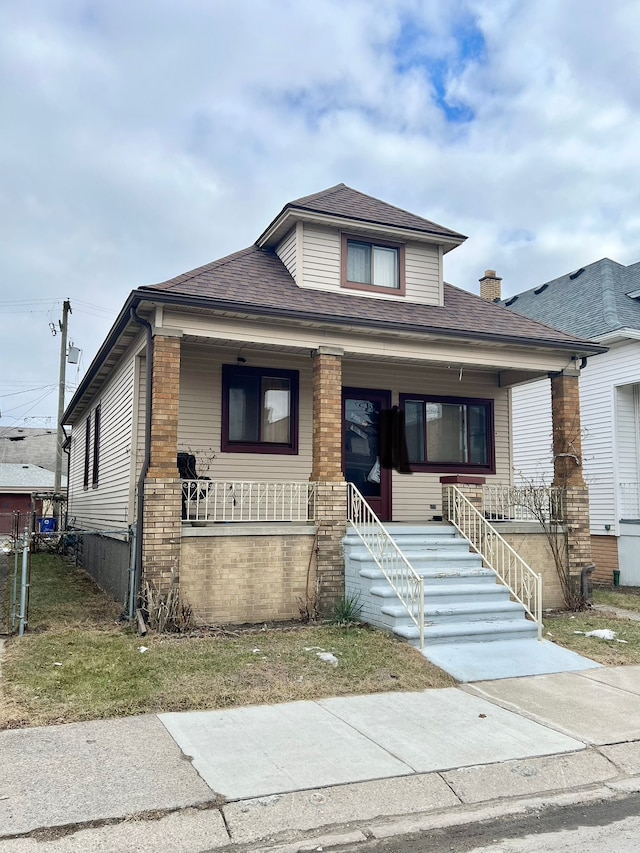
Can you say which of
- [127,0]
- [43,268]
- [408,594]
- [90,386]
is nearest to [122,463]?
[90,386]

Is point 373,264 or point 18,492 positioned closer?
point 373,264

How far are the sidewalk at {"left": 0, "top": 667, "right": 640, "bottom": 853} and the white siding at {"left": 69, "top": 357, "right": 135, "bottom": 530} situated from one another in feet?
20.3

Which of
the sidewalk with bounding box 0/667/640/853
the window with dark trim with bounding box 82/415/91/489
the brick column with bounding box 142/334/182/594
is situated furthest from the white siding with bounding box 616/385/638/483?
the window with dark trim with bounding box 82/415/91/489

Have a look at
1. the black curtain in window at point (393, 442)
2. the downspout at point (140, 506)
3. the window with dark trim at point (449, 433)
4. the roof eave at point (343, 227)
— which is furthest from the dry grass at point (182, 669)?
the roof eave at point (343, 227)

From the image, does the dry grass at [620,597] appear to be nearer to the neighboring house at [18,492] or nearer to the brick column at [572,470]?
the brick column at [572,470]

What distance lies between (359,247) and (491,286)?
13.3 meters

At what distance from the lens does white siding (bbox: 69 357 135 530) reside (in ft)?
38.9

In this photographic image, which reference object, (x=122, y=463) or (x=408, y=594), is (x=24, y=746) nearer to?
(x=408, y=594)

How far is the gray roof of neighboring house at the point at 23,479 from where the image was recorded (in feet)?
127

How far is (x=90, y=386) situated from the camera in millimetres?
15977

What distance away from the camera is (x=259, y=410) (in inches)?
471

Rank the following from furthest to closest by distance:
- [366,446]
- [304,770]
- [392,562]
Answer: [366,446], [392,562], [304,770]

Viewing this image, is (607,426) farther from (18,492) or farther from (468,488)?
(18,492)

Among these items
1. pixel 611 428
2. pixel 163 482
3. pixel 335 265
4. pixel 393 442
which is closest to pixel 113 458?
pixel 163 482
